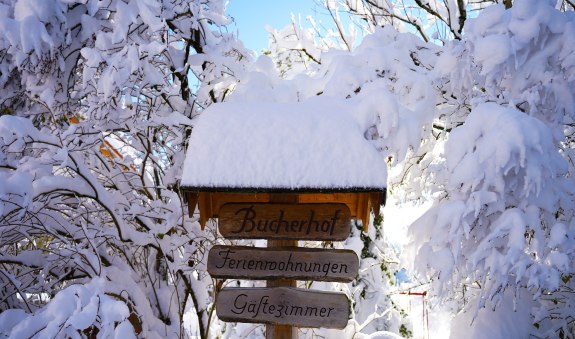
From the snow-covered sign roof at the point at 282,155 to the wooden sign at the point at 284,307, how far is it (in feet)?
2.72

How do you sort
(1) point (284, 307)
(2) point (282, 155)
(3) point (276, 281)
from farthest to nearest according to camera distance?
1. (3) point (276, 281)
2. (1) point (284, 307)
3. (2) point (282, 155)

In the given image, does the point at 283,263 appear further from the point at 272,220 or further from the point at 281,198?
the point at 281,198

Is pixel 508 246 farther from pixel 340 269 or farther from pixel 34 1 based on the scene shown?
pixel 34 1

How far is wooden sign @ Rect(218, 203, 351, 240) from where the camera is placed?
3.17 meters

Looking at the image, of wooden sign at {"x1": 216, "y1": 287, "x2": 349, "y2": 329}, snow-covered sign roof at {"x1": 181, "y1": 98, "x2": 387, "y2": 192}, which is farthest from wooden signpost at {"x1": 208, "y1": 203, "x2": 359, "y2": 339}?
snow-covered sign roof at {"x1": 181, "y1": 98, "x2": 387, "y2": 192}

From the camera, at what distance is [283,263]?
3.21 m

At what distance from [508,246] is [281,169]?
5.83 ft

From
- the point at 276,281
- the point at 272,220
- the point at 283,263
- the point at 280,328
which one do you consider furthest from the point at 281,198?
the point at 280,328

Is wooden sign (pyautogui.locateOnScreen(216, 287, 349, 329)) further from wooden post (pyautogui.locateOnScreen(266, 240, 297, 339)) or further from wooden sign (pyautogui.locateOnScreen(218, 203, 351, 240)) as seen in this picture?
wooden sign (pyautogui.locateOnScreen(218, 203, 351, 240))

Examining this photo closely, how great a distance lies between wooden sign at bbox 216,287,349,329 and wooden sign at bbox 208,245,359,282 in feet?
0.36

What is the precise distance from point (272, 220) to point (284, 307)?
610mm

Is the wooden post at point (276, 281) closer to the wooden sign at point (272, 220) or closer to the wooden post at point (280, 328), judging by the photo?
the wooden post at point (280, 328)

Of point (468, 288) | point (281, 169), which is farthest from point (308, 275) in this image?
point (468, 288)

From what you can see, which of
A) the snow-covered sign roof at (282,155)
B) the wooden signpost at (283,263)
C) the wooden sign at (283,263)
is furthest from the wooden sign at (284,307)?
the snow-covered sign roof at (282,155)
